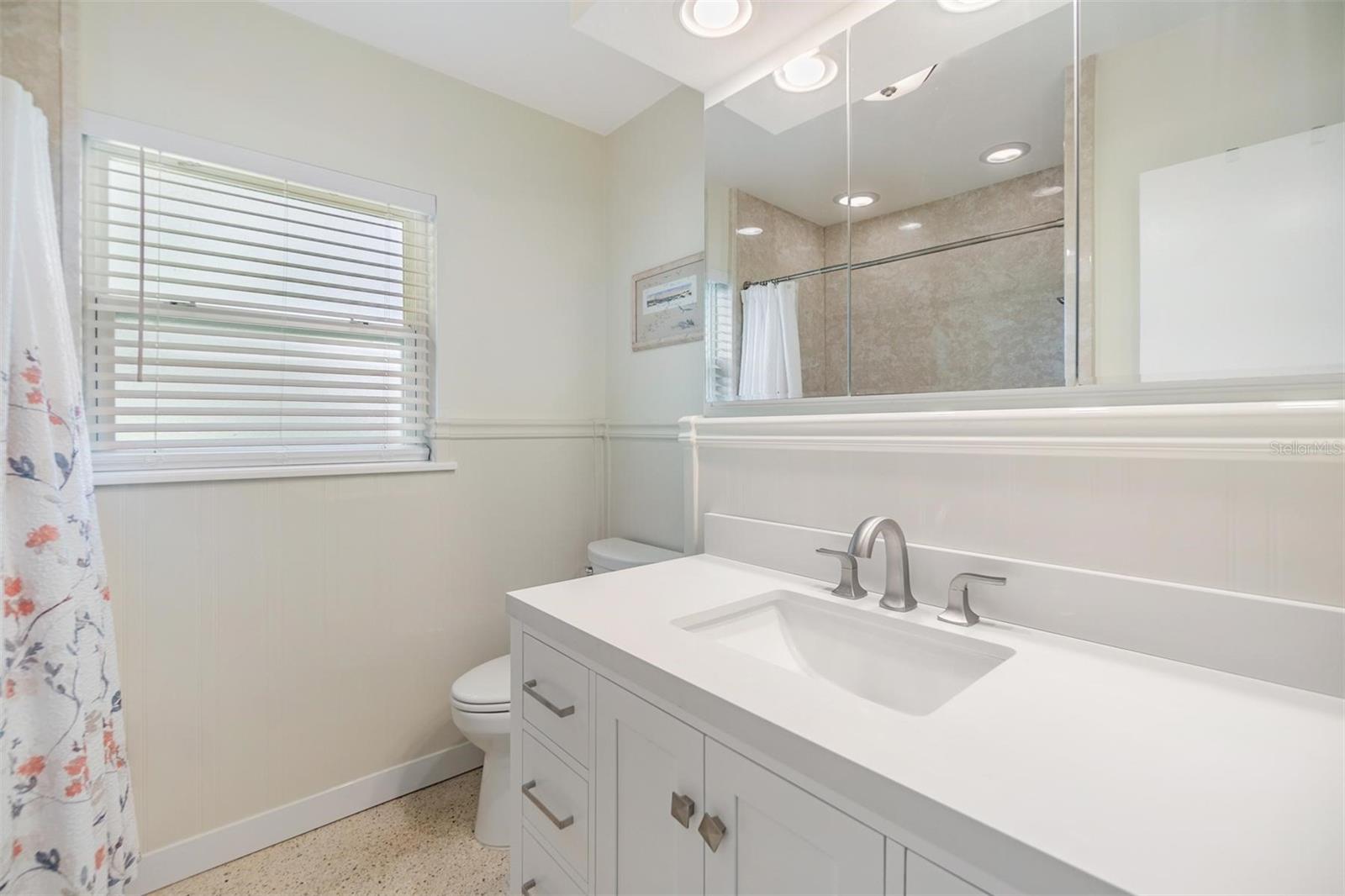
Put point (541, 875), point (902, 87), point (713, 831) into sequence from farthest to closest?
1. point (902, 87)
2. point (541, 875)
3. point (713, 831)

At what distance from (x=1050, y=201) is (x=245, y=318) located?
78.1 inches

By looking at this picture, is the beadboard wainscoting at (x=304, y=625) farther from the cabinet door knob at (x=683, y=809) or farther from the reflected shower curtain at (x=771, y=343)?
the cabinet door knob at (x=683, y=809)

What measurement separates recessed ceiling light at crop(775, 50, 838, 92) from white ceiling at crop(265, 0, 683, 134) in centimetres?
28

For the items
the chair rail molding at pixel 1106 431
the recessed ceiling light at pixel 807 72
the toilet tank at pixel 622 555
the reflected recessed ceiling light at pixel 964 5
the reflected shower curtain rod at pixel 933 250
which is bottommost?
the toilet tank at pixel 622 555

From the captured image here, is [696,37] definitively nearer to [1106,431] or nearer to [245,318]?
[1106,431]

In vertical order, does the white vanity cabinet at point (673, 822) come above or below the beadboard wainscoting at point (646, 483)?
below

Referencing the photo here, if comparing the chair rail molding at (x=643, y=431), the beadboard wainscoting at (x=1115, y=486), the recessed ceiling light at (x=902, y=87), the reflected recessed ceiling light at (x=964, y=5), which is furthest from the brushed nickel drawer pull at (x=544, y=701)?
the reflected recessed ceiling light at (x=964, y=5)

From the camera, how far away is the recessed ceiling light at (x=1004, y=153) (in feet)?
3.41

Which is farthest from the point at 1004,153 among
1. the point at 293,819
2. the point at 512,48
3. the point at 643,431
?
the point at 293,819

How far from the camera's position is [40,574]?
117 centimetres

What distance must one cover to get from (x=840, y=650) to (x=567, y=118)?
217 centimetres

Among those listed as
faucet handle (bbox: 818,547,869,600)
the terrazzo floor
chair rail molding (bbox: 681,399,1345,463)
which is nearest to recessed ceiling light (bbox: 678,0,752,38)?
chair rail molding (bbox: 681,399,1345,463)

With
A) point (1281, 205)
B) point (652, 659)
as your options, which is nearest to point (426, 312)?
point (652, 659)

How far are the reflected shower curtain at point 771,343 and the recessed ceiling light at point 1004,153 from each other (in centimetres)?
48
